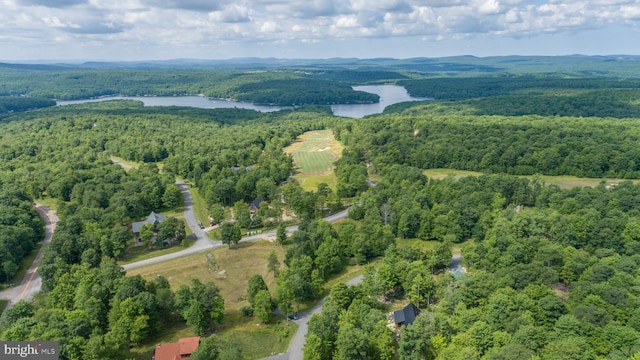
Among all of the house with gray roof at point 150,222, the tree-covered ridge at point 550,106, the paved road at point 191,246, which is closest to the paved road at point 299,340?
the paved road at point 191,246

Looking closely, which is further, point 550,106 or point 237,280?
point 550,106

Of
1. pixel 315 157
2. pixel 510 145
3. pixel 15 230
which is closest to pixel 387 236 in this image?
pixel 15 230

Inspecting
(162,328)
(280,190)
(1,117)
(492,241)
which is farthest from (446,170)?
(1,117)

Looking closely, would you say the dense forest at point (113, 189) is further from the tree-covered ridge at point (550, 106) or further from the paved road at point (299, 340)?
the tree-covered ridge at point (550, 106)

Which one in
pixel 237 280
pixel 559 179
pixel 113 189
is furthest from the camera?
pixel 559 179

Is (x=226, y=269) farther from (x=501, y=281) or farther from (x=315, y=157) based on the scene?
(x=315, y=157)

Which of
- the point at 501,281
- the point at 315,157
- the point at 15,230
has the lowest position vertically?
the point at 315,157

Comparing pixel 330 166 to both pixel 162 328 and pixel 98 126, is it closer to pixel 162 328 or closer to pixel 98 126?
pixel 162 328
